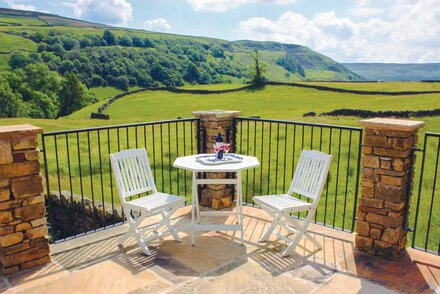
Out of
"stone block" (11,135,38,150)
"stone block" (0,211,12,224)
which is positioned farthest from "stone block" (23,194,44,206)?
"stone block" (11,135,38,150)

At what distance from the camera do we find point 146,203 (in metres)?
3.67

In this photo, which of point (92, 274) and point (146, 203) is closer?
point (92, 274)

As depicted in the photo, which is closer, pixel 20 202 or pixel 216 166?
pixel 20 202

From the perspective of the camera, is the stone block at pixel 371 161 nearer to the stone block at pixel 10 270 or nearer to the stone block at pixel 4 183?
the stone block at pixel 4 183

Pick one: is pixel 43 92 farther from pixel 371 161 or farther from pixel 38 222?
pixel 371 161

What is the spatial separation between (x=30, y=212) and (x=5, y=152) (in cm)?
60

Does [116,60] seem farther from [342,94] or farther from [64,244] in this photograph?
[64,244]

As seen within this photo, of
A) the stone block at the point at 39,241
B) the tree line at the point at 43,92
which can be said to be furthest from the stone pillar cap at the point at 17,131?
the tree line at the point at 43,92

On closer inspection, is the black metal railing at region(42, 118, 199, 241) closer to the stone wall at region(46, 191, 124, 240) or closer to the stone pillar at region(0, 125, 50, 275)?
the stone wall at region(46, 191, 124, 240)

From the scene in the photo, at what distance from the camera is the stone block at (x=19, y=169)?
307 cm

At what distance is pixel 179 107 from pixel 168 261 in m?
29.0

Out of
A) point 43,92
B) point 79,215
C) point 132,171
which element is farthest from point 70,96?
point 132,171

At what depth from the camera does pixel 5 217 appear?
3107mm

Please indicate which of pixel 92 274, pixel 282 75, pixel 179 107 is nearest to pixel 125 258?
pixel 92 274
